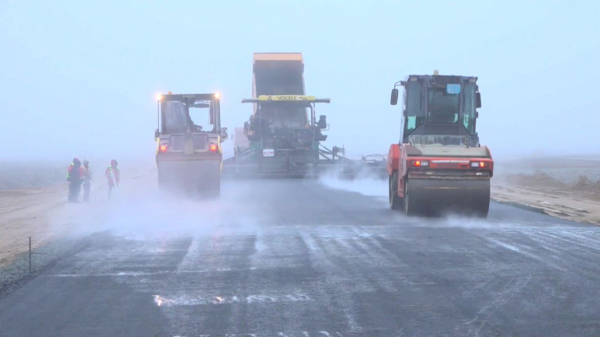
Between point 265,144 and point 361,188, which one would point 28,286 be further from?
point 265,144

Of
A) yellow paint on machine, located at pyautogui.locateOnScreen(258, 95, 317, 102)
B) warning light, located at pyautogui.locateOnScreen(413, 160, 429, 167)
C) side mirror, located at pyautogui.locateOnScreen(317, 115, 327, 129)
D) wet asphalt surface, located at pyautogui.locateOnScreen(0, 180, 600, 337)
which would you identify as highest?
yellow paint on machine, located at pyautogui.locateOnScreen(258, 95, 317, 102)

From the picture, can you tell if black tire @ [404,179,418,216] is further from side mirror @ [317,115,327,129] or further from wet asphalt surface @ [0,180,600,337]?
side mirror @ [317,115,327,129]

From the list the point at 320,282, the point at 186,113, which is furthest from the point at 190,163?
the point at 320,282

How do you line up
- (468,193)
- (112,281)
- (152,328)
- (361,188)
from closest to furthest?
(152,328), (112,281), (468,193), (361,188)

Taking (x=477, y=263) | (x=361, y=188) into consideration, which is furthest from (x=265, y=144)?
(x=477, y=263)

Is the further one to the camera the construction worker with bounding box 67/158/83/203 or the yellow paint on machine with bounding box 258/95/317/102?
the yellow paint on machine with bounding box 258/95/317/102

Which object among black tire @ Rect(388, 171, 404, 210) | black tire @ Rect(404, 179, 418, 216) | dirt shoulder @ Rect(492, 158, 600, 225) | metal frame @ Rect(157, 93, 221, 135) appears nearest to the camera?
black tire @ Rect(404, 179, 418, 216)

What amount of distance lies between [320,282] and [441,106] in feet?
29.3

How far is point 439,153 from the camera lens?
578 inches

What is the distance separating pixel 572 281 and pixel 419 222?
6257mm

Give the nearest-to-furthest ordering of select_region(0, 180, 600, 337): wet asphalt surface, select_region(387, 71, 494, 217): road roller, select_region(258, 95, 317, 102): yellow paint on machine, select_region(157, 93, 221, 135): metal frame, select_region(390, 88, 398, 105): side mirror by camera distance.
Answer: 1. select_region(0, 180, 600, 337): wet asphalt surface
2. select_region(387, 71, 494, 217): road roller
3. select_region(390, 88, 398, 105): side mirror
4. select_region(157, 93, 221, 135): metal frame
5. select_region(258, 95, 317, 102): yellow paint on machine

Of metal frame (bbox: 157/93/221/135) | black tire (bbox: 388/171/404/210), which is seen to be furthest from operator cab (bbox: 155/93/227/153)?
black tire (bbox: 388/171/404/210)

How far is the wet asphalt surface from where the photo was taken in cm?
647

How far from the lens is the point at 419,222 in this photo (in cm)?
1445
